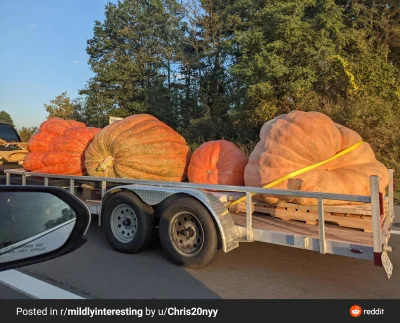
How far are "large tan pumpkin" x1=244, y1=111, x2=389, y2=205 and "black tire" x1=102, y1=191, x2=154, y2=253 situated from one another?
5.51 feet

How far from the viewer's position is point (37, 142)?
8062 millimetres

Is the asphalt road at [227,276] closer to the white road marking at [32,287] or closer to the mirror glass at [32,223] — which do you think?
the white road marking at [32,287]

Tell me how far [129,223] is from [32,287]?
1.74 metres

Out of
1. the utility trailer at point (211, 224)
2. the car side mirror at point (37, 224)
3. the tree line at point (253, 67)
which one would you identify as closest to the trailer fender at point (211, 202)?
the utility trailer at point (211, 224)

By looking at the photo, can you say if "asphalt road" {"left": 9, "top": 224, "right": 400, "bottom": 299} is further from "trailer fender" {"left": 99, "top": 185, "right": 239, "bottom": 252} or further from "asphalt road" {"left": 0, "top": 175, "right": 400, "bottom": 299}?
"trailer fender" {"left": 99, "top": 185, "right": 239, "bottom": 252}

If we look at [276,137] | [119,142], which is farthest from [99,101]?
[276,137]

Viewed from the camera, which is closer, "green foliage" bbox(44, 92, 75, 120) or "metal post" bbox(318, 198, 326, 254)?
"metal post" bbox(318, 198, 326, 254)

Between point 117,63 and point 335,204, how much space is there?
23.6 meters

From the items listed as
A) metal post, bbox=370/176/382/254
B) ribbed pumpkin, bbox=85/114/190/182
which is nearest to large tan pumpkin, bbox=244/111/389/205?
metal post, bbox=370/176/382/254

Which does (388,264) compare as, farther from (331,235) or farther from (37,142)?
(37,142)

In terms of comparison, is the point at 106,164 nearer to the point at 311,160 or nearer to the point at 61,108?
the point at 311,160

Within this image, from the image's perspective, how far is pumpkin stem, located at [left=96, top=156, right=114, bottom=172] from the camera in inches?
257
